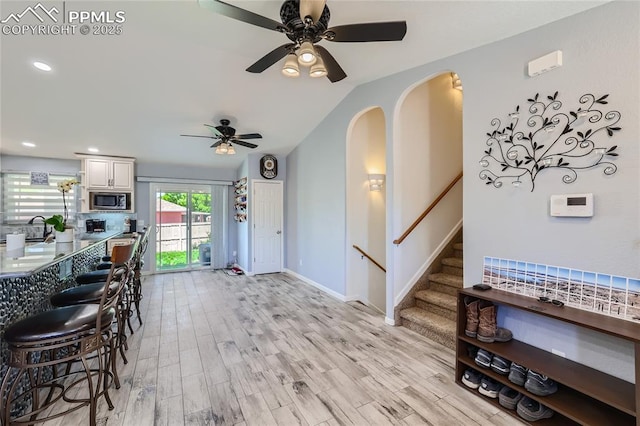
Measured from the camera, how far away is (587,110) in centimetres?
183

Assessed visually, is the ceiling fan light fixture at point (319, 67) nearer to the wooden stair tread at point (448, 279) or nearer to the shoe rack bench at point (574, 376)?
the shoe rack bench at point (574, 376)

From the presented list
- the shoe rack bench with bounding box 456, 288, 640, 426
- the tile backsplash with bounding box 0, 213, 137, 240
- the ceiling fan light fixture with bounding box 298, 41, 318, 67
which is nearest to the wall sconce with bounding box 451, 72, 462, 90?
the ceiling fan light fixture with bounding box 298, 41, 318, 67

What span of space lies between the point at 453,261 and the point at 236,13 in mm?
3383

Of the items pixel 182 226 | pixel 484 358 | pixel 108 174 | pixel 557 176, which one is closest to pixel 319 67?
pixel 557 176

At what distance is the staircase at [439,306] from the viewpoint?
2844 mm

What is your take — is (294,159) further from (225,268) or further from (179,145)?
(225,268)

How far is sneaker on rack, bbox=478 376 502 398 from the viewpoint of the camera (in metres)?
1.98

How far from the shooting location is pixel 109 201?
17.4 ft

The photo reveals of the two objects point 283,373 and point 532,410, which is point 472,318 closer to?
point 532,410

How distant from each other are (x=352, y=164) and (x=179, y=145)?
319 centimetres

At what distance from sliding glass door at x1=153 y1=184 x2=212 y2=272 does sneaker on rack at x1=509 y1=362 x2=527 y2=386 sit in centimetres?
613

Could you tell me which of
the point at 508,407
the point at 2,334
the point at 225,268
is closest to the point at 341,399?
the point at 508,407

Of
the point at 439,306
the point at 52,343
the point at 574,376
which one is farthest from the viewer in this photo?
the point at 439,306

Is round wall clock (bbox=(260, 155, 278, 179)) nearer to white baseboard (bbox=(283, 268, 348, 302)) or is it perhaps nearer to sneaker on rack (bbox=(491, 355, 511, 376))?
white baseboard (bbox=(283, 268, 348, 302))
